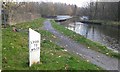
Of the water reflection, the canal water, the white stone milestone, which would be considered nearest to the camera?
the white stone milestone

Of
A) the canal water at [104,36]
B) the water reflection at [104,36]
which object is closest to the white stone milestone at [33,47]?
the canal water at [104,36]

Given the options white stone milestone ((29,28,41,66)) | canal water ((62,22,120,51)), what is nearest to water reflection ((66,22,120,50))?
canal water ((62,22,120,51))

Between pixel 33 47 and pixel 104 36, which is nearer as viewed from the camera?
pixel 33 47

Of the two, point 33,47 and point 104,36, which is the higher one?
point 33,47

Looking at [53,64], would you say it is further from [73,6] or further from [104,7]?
[73,6]

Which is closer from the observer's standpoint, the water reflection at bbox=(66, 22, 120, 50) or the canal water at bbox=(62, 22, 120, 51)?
the canal water at bbox=(62, 22, 120, 51)

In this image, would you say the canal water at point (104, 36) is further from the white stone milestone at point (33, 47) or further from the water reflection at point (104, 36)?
the white stone milestone at point (33, 47)

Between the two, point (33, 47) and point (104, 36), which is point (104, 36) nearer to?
point (104, 36)

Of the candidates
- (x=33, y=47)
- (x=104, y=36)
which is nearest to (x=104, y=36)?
(x=104, y=36)

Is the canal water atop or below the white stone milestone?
below

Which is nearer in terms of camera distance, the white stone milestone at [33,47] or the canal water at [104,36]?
the white stone milestone at [33,47]

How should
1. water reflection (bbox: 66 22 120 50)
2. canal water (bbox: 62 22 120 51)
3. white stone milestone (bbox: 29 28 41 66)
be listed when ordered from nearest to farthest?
white stone milestone (bbox: 29 28 41 66) < canal water (bbox: 62 22 120 51) < water reflection (bbox: 66 22 120 50)

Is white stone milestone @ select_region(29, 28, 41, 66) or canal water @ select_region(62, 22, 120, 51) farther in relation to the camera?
canal water @ select_region(62, 22, 120, 51)

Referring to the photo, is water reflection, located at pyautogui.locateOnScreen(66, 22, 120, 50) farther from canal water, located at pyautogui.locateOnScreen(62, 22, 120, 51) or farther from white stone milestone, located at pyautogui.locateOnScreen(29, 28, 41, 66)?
white stone milestone, located at pyautogui.locateOnScreen(29, 28, 41, 66)
